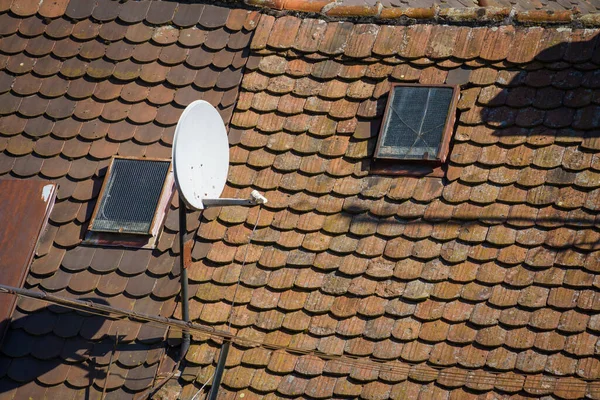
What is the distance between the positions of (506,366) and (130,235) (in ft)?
9.69

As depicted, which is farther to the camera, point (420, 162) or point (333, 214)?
point (420, 162)

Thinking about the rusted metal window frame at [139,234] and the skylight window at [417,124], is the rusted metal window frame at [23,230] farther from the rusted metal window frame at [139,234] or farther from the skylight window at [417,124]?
the skylight window at [417,124]

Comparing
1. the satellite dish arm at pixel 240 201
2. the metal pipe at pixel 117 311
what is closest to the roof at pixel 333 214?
the metal pipe at pixel 117 311

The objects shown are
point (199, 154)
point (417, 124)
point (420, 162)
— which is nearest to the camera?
point (199, 154)

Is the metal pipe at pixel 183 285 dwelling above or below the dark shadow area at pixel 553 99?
below

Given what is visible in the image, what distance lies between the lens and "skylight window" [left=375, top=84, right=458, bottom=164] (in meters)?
7.40

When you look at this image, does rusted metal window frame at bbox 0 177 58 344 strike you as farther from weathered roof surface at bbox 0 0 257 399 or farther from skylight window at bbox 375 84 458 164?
skylight window at bbox 375 84 458 164

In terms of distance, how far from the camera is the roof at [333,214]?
652cm

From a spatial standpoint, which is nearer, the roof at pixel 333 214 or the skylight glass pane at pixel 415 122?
the roof at pixel 333 214

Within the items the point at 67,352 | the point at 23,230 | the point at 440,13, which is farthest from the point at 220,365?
the point at 440,13

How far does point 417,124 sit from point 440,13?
1132mm

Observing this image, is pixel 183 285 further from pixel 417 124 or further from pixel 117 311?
pixel 417 124

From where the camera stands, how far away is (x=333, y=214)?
7301 millimetres

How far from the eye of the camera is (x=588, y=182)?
697cm
